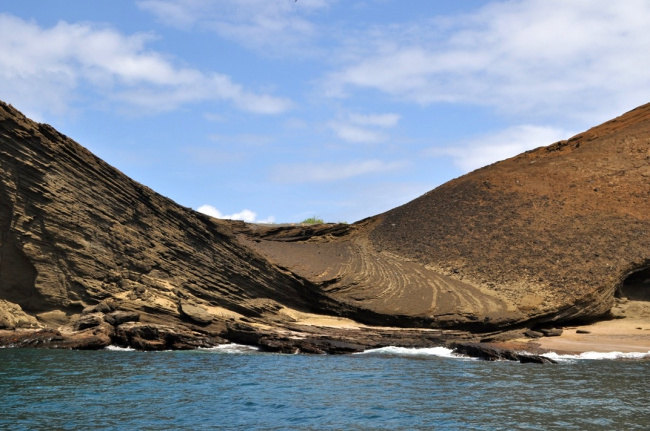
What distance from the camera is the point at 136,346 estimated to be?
27.0 metres

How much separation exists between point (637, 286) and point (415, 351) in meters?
15.2

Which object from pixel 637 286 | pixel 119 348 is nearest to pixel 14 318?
pixel 119 348

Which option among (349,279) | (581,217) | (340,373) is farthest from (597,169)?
(340,373)

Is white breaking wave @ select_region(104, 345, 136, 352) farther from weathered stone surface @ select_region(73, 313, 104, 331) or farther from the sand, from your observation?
the sand

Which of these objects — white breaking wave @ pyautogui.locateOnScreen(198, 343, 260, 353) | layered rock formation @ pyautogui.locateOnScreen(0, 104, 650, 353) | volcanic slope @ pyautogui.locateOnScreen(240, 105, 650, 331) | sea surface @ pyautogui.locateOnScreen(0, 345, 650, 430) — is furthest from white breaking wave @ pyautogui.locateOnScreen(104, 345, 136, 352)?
volcanic slope @ pyautogui.locateOnScreen(240, 105, 650, 331)

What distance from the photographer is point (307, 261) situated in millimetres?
38875

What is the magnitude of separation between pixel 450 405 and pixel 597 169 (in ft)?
112

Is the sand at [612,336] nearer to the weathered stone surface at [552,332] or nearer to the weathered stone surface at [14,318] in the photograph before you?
the weathered stone surface at [552,332]

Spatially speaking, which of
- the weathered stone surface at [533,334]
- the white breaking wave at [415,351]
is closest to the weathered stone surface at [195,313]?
the white breaking wave at [415,351]

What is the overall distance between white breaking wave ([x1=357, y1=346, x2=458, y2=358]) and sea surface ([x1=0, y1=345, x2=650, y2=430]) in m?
2.35

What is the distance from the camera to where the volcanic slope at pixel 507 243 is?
3391 cm

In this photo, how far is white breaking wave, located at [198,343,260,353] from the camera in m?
27.5

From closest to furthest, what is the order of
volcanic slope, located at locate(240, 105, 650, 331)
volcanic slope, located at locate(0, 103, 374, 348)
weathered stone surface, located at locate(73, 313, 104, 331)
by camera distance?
weathered stone surface, located at locate(73, 313, 104, 331) < volcanic slope, located at locate(0, 103, 374, 348) < volcanic slope, located at locate(240, 105, 650, 331)

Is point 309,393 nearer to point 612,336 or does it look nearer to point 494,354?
point 494,354
